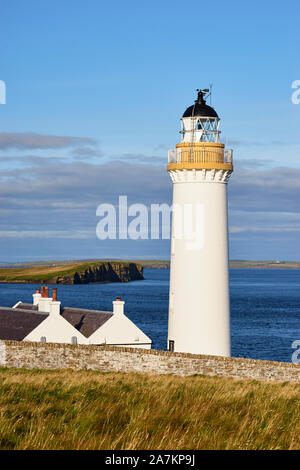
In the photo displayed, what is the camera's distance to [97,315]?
28500mm

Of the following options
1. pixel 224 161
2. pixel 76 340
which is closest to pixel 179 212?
pixel 224 161

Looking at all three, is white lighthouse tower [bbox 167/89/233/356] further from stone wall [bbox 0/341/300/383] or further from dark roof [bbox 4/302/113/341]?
dark roof [bbox 4/302/113/341]

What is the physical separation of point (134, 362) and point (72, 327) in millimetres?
6668

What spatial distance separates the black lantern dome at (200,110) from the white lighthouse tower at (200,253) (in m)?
1.23

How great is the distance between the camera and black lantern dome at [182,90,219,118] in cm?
2280

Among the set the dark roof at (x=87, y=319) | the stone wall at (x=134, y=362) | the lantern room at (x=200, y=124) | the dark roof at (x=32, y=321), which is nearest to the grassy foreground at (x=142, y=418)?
the stone wall at (x=134, y=362)

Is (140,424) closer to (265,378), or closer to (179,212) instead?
(265,378)

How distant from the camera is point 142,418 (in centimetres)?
898

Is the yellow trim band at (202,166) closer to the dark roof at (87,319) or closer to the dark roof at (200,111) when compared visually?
the dark roof at (200,111)

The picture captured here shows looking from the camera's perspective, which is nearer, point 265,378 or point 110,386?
point 110,386

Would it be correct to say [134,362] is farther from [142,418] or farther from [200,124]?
[142,418]

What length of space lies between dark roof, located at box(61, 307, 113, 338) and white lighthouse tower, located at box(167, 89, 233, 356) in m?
6.25

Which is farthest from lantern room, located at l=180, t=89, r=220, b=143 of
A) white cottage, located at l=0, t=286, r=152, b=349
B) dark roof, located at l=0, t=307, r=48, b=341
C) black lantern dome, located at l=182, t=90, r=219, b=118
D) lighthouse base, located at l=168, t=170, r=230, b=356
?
dark roof, located at l=0, t=307, r=48, b=341
